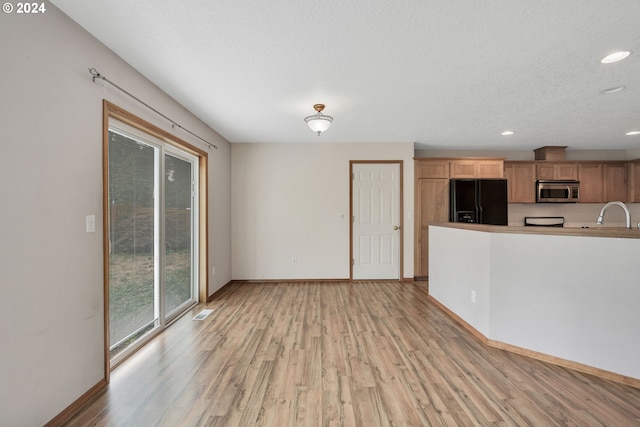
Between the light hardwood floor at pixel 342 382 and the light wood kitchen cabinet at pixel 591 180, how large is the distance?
14.7 ft

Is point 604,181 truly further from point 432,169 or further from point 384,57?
point 384,57

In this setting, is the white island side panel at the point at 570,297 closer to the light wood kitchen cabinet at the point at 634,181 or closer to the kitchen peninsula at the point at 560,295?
the kitchen peninsula at the point at 560,295

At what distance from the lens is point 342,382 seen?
6.53 feet

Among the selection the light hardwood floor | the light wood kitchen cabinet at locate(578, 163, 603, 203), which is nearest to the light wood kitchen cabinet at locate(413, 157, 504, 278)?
the light wood kitchen cabinet at locate(578, 163, 603, 203)

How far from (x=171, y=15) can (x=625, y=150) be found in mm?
7819

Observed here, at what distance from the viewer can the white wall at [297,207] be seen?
15.8 feet

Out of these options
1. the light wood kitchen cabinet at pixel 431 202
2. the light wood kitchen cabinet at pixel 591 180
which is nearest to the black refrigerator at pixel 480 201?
the light wood kitchen cabinet at pixel 431 202

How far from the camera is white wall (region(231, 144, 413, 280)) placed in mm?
4824

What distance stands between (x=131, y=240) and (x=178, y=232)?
93 centimetres

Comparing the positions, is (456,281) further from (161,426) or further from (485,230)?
(161,426)

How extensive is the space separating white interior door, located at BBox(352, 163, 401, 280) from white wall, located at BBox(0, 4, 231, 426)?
369cm

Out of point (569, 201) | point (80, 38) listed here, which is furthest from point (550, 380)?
point (569, 201)

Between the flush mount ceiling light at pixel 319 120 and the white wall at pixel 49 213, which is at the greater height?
the flush mount ceiling light at pixel 319 120

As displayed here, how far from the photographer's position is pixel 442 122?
3744mm
